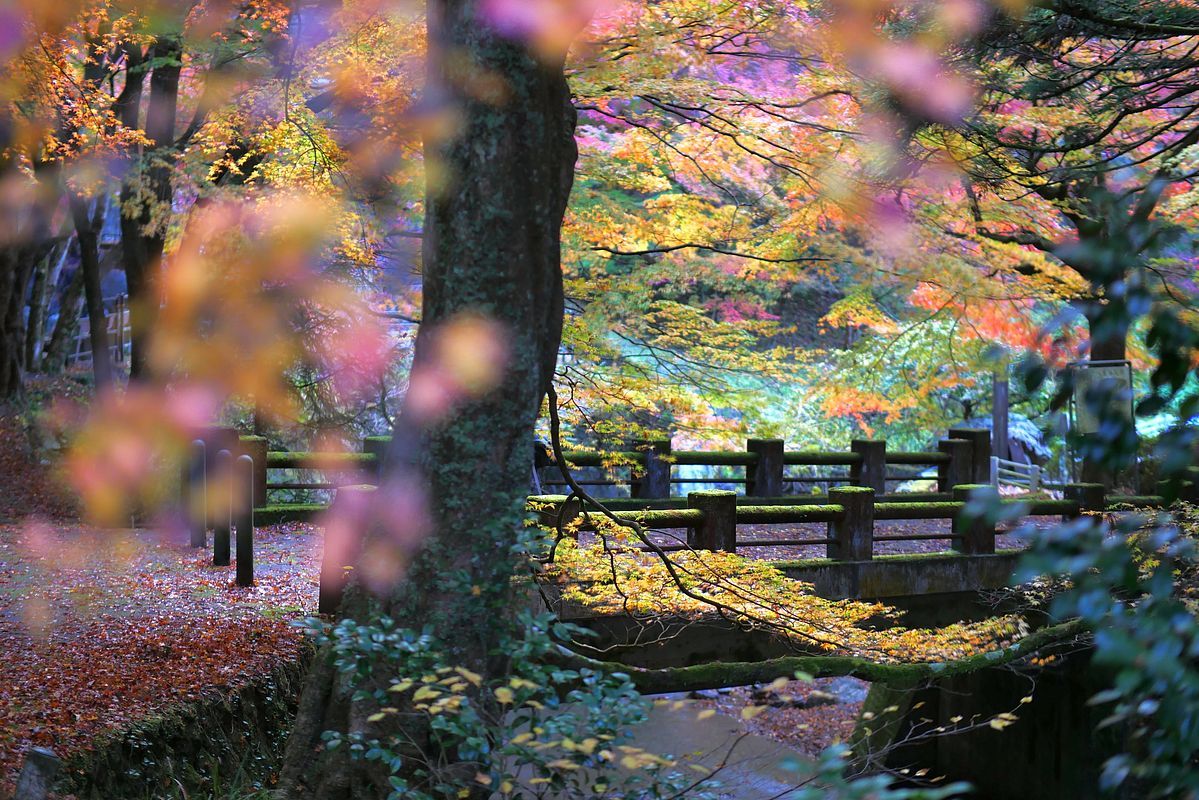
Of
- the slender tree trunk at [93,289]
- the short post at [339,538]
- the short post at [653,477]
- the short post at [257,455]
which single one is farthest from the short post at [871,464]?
the slender tree trunk at [93,289]

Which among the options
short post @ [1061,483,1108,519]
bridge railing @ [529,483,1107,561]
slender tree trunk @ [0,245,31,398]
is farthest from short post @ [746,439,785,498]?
slender tree trunk @ [0,245,31,398]

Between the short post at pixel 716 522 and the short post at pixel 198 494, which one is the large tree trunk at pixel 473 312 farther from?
the short post at pixel 198 494

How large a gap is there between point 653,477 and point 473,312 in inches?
341

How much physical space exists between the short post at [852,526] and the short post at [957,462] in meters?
5.32

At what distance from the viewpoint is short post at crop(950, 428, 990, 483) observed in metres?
15.8

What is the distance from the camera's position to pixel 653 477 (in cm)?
1402

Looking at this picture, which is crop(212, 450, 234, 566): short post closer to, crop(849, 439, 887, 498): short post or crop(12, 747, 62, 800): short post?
crop(12, 747, 62, 800): short post

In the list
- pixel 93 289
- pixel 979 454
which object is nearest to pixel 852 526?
pixel 979 454

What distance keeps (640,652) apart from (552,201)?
16.6 feet

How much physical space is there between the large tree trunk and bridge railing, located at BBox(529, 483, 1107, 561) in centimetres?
207

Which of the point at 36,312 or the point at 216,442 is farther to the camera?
the point at 36,312

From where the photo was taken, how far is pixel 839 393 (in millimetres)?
17188

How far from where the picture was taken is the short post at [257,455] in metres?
12.3

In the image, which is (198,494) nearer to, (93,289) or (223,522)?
(223,522)
